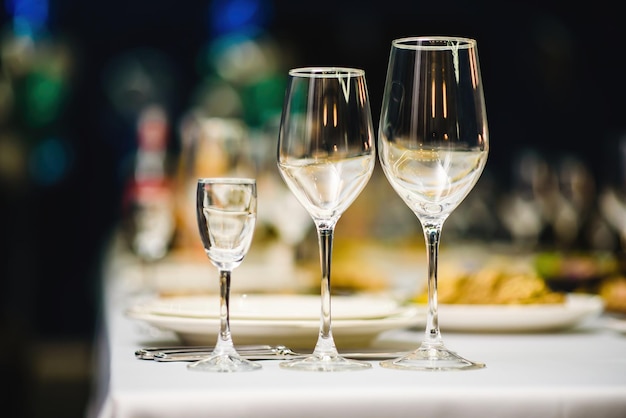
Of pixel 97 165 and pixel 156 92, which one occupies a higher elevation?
pixel 156 92

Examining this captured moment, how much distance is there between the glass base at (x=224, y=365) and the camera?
886 millimetres

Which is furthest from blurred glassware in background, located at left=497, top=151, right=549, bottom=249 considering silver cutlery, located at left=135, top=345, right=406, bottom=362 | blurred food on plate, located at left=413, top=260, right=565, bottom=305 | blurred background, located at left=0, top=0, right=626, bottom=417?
silver cutlery, located at left=135, top=345, right=406, bottom=362

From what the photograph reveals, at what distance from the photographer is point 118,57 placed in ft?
23.6

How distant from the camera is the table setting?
0.80 m

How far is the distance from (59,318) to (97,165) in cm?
109

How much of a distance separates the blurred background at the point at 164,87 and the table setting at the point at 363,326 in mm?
5501

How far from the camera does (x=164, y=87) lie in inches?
290

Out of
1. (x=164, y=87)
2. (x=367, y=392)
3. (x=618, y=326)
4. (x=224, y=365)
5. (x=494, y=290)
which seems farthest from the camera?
(x=164, y=87)

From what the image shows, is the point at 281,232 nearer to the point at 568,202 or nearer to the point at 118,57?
the point at 568,202

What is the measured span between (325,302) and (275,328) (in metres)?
0.14

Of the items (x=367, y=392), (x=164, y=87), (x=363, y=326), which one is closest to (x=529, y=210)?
(x=363, y=326)

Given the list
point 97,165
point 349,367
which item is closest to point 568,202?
point 349,367

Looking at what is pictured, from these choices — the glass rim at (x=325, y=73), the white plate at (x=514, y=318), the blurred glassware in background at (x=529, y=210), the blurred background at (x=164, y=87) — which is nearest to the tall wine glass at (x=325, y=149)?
the glass rim at (x=325, y=73)

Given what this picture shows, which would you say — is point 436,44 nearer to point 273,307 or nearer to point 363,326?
point 363,326
